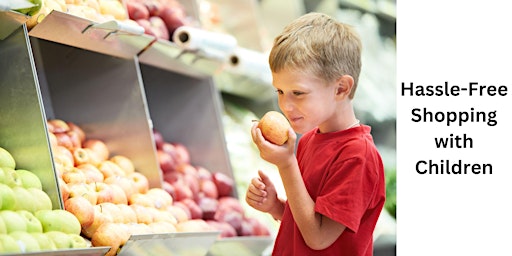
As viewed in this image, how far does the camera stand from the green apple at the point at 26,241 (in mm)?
1910

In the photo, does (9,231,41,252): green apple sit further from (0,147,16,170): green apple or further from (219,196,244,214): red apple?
(219,196,244,214): red apple

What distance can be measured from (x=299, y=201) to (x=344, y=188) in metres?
0.11

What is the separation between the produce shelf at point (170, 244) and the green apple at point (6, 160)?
39cm

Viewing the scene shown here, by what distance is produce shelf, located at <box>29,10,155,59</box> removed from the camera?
8.01ft

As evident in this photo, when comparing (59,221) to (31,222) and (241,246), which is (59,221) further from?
(241,246)

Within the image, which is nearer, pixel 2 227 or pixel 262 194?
pixel 2 227

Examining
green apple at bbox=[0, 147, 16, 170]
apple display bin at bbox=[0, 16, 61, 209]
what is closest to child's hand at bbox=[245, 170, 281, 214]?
apple display bin at bbox=[0, 16, 61, 209]

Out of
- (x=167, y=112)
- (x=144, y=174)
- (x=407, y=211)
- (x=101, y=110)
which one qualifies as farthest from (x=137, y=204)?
(x=407, y=211)

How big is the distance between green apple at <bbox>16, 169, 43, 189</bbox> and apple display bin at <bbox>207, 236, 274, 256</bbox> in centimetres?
87

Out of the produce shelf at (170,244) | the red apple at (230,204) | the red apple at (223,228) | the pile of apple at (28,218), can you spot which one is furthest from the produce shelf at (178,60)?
the pile of apple at (28,218)

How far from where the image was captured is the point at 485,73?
13.2 feet

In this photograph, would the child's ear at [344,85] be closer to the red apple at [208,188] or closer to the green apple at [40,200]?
the green apple at [40,200]

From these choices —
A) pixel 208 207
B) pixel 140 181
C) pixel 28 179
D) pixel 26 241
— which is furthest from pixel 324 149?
pixel 208 207

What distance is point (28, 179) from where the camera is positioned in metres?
2.22
